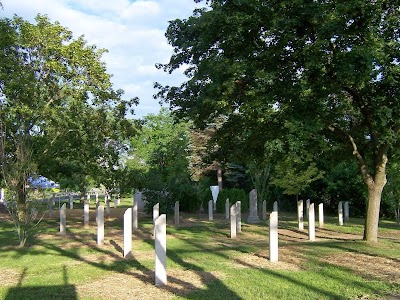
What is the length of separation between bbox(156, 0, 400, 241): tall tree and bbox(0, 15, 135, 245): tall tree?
7.04 m

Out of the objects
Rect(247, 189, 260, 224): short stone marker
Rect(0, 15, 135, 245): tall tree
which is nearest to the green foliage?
Rect(247, 189, 260, 224): short stone marker

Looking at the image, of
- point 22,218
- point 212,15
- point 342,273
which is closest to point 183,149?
point 22,218

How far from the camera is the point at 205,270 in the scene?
8.40 meters

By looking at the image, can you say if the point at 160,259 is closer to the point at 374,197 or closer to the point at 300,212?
the point at 374,197

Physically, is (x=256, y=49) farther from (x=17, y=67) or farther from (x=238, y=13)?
(x=17, y=67)

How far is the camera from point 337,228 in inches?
705

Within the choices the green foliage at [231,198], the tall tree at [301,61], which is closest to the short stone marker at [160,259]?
the tall tree at [301,61]

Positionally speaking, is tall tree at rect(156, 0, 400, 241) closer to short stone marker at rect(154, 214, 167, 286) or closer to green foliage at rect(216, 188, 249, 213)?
short stone marker at rect(154, 214, 167, 286)

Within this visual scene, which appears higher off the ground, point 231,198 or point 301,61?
point 301,61

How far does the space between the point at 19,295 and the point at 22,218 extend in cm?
703

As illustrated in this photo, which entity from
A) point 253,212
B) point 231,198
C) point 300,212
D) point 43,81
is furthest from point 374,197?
point 231,198

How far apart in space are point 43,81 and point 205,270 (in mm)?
12428

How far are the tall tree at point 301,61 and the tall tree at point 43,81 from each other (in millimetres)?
7042

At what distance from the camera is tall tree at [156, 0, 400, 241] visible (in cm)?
985
